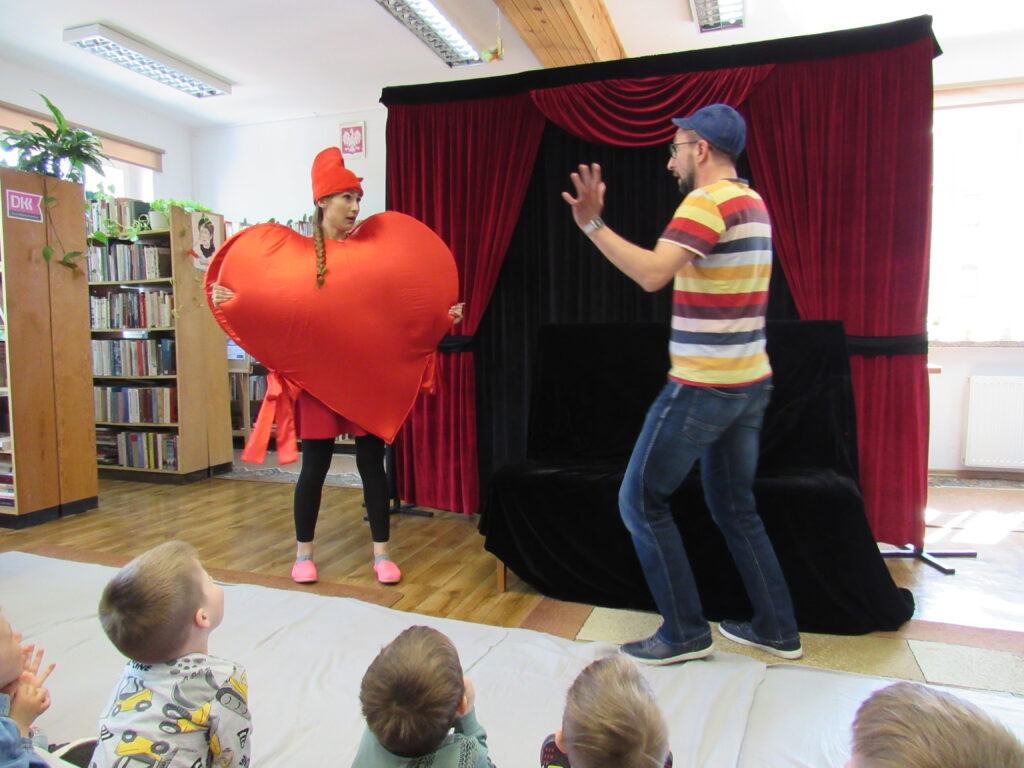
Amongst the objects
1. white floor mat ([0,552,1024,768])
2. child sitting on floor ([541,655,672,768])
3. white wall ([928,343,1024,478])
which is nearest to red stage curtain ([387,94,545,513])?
white floor mat ([0,552,1024,768])

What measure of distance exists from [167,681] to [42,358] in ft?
10.0

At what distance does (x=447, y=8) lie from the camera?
12.3 ft

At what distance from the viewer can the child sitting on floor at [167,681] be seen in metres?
0.95

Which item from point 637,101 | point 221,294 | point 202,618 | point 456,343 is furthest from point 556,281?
point 202,618

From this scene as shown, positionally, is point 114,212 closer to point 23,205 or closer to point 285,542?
point 23,205

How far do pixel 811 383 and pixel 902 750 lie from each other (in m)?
2.16

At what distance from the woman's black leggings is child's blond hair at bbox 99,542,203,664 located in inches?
57.0

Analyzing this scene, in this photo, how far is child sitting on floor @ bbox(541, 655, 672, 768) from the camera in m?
0.80

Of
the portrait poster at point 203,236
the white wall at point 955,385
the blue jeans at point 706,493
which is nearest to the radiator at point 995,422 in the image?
the white wall at point 955,385

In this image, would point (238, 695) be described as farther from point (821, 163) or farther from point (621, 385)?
point (821, 163)

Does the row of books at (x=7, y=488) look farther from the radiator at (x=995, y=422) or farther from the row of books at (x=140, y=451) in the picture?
the radiator at (x=995, y=422)

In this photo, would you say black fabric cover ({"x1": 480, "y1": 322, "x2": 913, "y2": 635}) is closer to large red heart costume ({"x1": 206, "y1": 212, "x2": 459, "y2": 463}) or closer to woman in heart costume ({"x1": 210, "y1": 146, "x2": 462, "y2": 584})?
woman in heart costume ({"x1": 210, "y1": 146, "x2": 462, "y2": 584})

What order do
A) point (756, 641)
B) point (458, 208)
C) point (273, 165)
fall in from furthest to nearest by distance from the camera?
point (273, 165)
point (458, 208)
point (756, 641)

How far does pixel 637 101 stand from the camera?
117 inches
